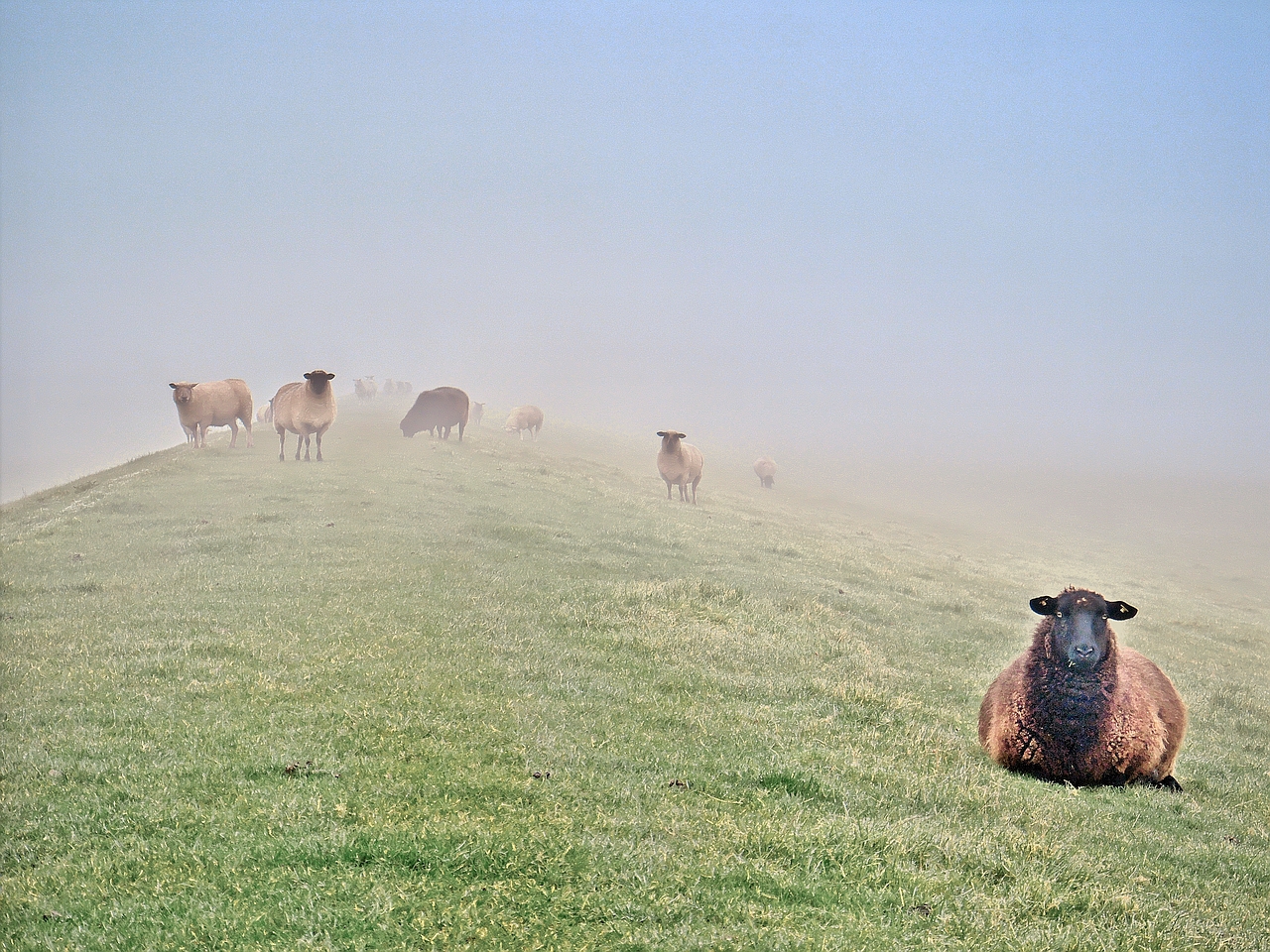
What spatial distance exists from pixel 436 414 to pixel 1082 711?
42.2 metres

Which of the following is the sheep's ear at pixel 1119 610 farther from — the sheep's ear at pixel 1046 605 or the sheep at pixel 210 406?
the sheep at pixel 210 406

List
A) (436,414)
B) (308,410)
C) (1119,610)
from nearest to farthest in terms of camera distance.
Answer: (1119,610) → (308,410) → (436,414)

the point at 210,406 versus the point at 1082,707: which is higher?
the point at 210,406

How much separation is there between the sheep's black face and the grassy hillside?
145 cm

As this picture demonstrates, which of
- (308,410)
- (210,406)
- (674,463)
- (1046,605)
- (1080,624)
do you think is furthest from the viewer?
(674,463)

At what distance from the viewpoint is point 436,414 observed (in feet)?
152

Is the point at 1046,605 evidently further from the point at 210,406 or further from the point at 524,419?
the point at 524,419

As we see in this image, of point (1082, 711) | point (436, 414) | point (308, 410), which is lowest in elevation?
point (1082, 711)

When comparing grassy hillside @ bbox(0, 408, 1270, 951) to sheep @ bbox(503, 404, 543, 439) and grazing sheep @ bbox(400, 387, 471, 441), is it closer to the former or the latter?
grazing sheep @ bbox(400, 387, 471, 441)

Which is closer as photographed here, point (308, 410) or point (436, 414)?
point (308, 410)

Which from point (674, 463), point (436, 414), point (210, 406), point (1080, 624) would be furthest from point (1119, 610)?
point (436, 414)

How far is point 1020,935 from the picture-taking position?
17.5ft

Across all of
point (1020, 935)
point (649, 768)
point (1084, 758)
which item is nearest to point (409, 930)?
point (649, 768)

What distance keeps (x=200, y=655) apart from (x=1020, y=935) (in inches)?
414
